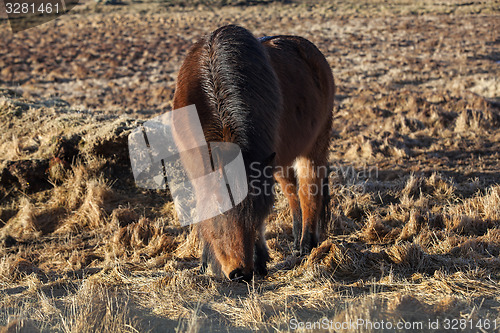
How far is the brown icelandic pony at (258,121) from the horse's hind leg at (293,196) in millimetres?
13

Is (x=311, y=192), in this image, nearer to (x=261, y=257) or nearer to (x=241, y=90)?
(x=261, y=257)

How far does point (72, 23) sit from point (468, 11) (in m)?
36.6

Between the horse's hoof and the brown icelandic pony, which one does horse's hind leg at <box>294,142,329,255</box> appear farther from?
the horse's hoof

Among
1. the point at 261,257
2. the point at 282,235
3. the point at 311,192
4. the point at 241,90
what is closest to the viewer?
the point at 241,90

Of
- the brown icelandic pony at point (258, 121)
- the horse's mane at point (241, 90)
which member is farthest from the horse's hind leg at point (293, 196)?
the horse's mane at point (241, 90)

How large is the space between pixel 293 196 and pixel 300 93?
56.3 inches

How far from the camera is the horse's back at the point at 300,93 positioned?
160 inches

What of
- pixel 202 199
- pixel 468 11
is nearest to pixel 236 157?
pixel 202 199

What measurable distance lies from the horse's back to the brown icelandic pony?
1 centimetres

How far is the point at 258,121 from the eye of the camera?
3.11m

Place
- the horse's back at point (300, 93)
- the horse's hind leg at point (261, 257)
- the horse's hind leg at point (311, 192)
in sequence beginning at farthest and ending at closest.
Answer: the horse's hind leg at point (311, 192), the horse's back at point (300, 93), the horse's hind leg at point (261, 257)

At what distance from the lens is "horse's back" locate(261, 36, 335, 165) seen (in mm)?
4070

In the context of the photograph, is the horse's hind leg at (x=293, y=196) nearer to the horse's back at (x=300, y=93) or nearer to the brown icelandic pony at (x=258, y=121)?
the brown icelandic pony at (x=258, y=121)

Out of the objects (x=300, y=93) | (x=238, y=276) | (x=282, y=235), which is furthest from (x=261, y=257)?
(x=300, y=93)
